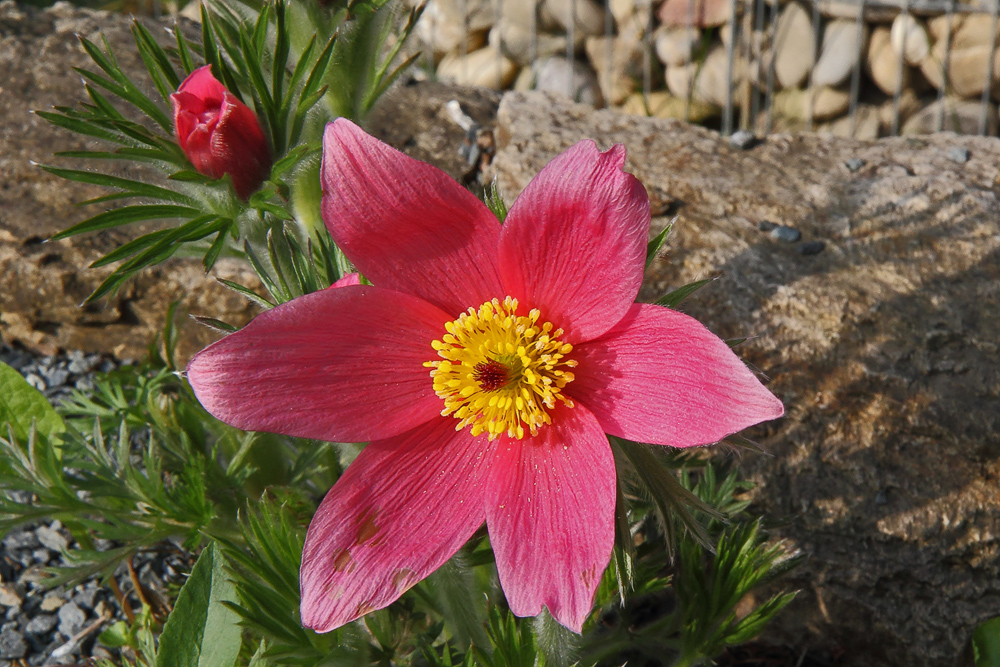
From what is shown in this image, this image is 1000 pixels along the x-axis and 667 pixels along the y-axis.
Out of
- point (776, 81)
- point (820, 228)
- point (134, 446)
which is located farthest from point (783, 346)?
point (776, 81)

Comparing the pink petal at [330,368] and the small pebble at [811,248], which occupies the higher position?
the pink petal at [330,368]

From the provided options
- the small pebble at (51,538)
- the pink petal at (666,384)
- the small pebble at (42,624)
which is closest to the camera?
the pink petal at (666,384)

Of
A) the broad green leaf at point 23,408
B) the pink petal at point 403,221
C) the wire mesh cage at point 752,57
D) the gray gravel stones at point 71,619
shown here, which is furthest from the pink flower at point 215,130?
the wire mesh cage at point 752,57

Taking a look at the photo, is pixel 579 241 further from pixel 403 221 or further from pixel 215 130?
pixel 215 130

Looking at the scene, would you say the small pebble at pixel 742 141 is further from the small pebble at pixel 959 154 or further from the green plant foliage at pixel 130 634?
the green plant foliage at pixel 130 634

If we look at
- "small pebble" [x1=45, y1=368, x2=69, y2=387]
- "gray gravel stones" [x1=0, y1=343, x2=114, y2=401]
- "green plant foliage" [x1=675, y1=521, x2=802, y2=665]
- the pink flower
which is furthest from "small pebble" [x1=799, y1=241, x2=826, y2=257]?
"small pebble" [x1=45, y1=368, x2=69, y2=387]

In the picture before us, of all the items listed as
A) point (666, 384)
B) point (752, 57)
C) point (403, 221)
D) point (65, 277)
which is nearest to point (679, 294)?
point (666, 384)

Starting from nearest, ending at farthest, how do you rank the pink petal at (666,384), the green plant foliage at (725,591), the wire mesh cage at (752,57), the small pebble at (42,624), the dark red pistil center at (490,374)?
the pink petal at (666,384) < the dark red pistil center at (490,374) < the green plant foliage at (725,591) < the small pebble at (42,624) < the wire mesh cage at (752,57)
